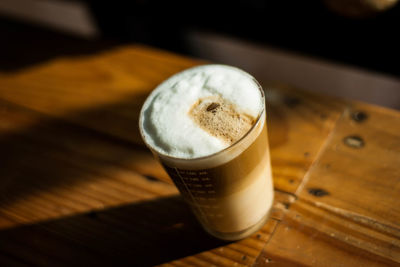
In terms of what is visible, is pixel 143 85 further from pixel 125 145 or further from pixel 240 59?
pixel 240 59

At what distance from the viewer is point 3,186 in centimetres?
79

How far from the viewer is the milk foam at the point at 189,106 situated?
47 cm

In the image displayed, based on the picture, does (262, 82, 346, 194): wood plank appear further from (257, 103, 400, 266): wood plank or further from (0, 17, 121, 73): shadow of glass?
(0, 17, 121, 73): shadow of glass

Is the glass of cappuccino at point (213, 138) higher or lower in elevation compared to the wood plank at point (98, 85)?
higher

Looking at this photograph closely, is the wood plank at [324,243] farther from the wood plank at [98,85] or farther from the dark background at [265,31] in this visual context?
the dark background at [265,31]

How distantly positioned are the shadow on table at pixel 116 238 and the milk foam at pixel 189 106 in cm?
23

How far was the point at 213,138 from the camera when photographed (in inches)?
18.5

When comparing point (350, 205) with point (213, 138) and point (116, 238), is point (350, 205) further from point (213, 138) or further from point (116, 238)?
point (116, 238)

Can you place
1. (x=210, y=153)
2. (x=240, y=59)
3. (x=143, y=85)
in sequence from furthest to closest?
(x=240, y=59) → (x=143, y=85) → (x=210, y=153)

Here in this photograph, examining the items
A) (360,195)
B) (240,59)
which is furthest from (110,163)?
(240,59)

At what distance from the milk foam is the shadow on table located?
234 mm

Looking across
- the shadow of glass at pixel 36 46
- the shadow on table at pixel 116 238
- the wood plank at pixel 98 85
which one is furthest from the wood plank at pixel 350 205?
the shadow of glass at pixel 36 46

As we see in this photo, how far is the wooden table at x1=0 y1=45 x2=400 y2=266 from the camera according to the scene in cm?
61

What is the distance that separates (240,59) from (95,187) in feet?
4.11
